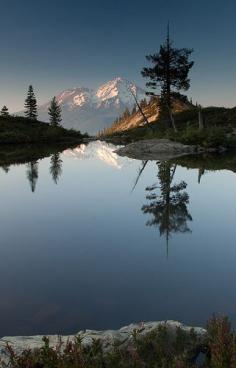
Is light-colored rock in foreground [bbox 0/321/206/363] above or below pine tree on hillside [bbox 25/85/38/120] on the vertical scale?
below

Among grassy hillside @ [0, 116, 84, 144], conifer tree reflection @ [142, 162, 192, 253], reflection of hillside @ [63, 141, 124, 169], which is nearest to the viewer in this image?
conifer tree reflection @ [142, 162, 192, 253]

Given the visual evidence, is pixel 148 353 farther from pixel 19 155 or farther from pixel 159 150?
pixel 19 155

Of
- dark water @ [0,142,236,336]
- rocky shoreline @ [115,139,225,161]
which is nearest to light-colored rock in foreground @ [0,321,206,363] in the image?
dark water @ [0,142,236,336]

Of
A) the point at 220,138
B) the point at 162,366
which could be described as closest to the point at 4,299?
the point at 162,366

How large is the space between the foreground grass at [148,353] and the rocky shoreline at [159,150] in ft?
122

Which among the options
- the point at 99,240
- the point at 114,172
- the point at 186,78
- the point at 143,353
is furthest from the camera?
the point at 186,78

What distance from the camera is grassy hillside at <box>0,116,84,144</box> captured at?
7415 centimetres

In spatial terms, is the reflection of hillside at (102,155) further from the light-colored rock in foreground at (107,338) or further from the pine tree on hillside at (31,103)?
the pine tree on hillside at (31,103)

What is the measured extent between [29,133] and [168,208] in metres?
70.7

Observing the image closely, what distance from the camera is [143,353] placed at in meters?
5.15

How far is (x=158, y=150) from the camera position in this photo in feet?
147

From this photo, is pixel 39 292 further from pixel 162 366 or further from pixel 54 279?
pixel 162 366

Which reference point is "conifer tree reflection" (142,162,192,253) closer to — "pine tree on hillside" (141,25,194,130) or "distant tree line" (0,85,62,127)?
"pine tree on hillside" (141,25,194,130)

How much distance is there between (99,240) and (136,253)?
5.35 ft
